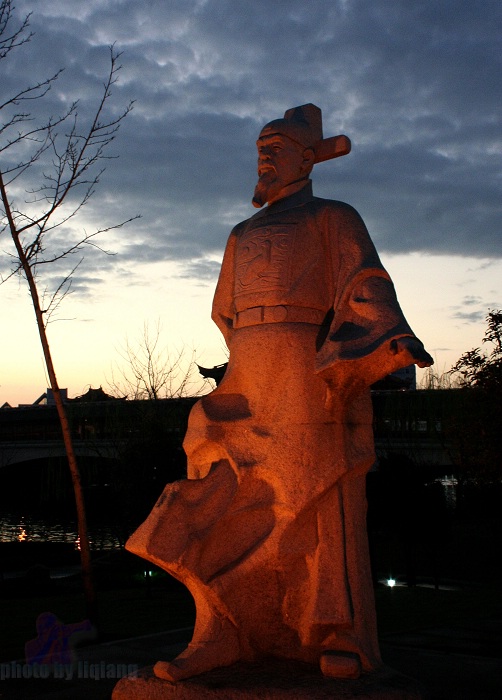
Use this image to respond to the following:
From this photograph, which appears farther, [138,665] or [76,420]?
[76,420]

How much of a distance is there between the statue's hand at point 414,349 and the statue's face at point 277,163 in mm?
1516

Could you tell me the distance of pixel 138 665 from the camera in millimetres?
6793

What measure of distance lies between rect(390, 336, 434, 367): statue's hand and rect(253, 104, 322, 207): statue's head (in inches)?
59.6

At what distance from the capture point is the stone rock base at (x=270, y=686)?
4.26 metres

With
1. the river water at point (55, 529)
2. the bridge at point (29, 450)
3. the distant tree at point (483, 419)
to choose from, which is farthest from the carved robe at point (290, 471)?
the bridge at point (29, 450)

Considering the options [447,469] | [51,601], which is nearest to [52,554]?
[51,601]

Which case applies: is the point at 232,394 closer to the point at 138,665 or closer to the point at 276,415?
the point at 276,415

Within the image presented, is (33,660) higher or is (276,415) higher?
(276,415)

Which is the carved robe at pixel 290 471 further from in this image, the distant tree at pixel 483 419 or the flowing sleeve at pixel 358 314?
the distant tree at pixel 483 419

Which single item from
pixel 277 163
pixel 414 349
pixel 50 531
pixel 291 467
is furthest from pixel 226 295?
pixel 50 531

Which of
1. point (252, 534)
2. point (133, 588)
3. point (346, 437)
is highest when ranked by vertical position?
point (346, 437)

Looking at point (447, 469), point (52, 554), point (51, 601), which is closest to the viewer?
point (51, 601)

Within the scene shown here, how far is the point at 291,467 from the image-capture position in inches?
190

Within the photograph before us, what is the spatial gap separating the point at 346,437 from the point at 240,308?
1.06 metres
